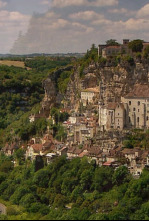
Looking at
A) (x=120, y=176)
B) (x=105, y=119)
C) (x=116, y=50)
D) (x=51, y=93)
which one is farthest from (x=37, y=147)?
(x=51, y=93)

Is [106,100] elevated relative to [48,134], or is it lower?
elevated

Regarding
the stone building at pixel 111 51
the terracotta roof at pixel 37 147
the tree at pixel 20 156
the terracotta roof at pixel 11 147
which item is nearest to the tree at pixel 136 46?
the stone building at pixel 111 51

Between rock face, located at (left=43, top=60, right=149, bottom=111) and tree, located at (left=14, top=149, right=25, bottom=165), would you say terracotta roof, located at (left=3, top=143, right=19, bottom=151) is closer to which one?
tree, located at (left=14, top=149, right=25, bottom=165)

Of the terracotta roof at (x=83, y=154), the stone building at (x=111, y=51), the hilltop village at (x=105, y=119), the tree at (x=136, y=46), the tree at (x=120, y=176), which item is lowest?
the tree at (x=120, y=176)

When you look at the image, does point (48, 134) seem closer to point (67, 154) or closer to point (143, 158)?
point (67, 154)

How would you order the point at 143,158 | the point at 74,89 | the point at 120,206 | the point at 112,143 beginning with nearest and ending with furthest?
1. the point at 120,206
2. the point at 143,158
3. the point at 112,143
4. the point at 74,89

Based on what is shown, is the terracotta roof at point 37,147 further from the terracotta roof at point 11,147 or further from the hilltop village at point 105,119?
the terracotta roof at point 11,147

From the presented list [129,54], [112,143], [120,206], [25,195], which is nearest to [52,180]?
[25,195]
